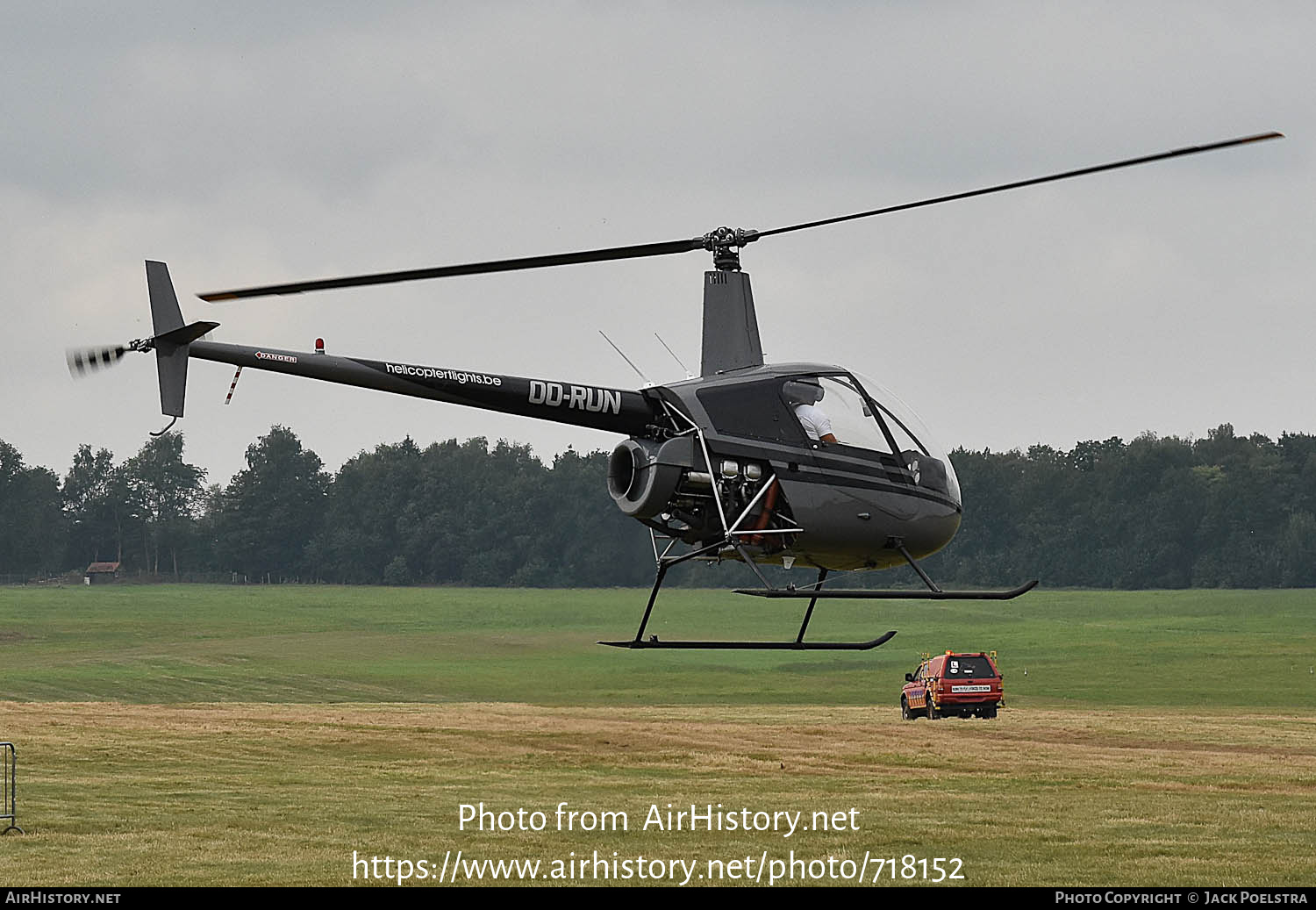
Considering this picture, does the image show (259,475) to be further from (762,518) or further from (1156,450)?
(762,518)

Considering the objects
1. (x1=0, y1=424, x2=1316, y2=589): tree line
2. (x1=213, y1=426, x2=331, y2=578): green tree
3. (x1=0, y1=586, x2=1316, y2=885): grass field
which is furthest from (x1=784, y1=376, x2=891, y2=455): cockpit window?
(x1=213, y1=426, x2=331, y2=578): green tree

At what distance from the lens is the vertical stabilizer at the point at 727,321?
18.9 meters

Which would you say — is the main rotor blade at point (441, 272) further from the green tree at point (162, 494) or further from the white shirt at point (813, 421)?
the green tree at point (162, 494)

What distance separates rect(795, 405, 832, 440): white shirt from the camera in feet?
58.3

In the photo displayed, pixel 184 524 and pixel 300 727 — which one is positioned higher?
pixel 184 524

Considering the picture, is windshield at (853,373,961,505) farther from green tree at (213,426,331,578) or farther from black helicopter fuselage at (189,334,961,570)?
green tree at (213,426,331,578)

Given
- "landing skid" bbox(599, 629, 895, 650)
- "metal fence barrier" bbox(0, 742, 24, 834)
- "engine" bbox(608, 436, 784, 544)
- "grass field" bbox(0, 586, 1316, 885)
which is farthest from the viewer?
"metal fence barrier" bbox(0, 742, 24, 834)

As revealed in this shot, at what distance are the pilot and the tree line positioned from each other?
56.6m

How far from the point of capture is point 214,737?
39125mm

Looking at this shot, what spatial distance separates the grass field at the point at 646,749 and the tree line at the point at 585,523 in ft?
34.9

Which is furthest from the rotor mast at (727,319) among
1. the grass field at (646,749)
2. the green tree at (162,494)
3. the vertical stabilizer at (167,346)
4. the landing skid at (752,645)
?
the green tree at (162,494)

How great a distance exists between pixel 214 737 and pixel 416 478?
78.0m

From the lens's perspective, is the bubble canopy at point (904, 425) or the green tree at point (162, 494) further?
the green tree at point (162, 494)
